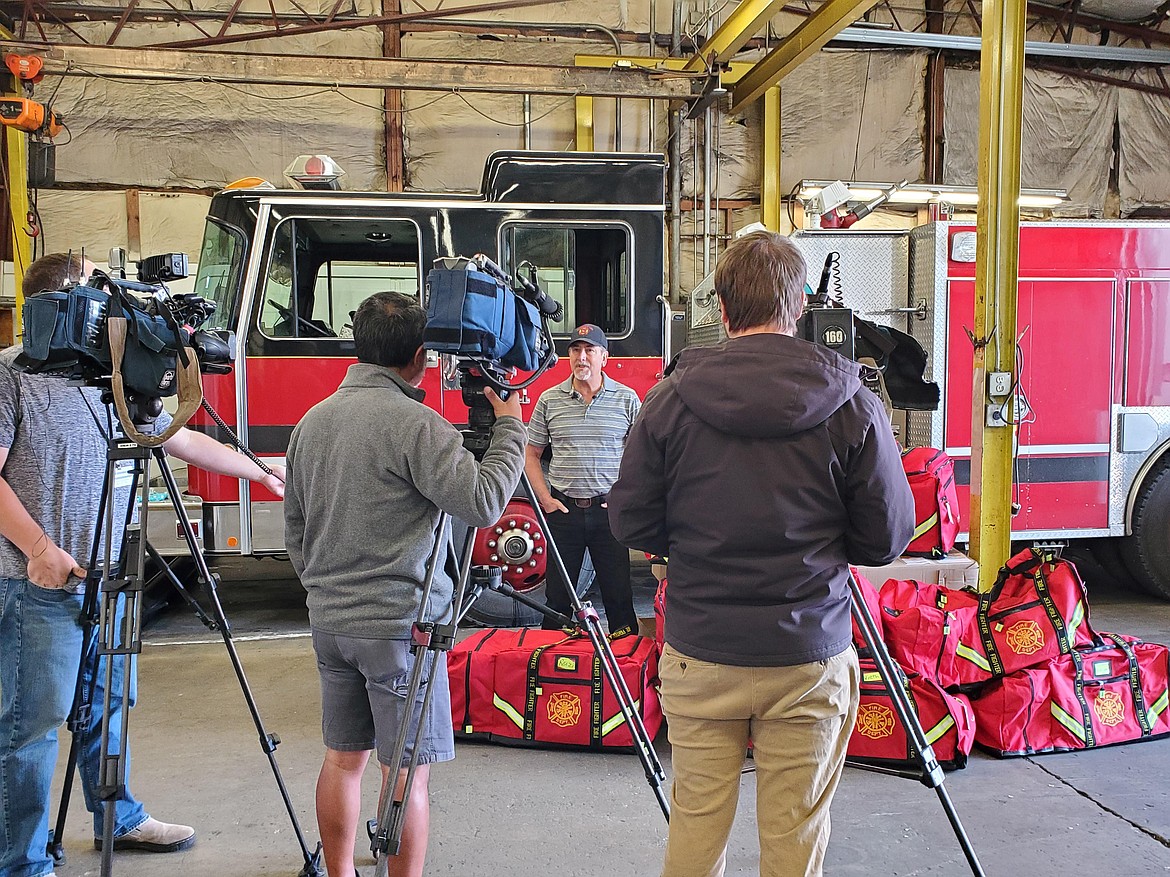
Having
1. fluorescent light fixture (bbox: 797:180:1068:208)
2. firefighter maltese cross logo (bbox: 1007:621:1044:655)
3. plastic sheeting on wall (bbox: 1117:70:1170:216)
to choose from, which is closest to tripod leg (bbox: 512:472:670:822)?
firefighter maltese cross logo (bbox: 1007:621:1044:655)

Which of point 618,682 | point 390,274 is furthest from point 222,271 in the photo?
point 618,682

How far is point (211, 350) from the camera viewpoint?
240 cm

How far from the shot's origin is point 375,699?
2.20 m

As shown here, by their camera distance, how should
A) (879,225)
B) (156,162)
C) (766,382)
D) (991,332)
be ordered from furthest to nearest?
(879,225)
(156,162)
(991,332)
(766,382)

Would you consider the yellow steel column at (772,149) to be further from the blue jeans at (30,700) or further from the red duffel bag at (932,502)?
the blue jeans at (30,700)

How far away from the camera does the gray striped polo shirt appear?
457cm

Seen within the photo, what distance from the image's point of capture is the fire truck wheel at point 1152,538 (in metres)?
5.99

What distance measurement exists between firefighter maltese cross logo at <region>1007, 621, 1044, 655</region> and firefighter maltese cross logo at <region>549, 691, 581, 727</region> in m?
1.88

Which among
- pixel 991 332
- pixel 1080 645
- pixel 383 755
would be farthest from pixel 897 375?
pixel 383 755

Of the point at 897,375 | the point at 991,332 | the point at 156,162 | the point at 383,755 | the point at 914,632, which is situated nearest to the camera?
the point at 383,755

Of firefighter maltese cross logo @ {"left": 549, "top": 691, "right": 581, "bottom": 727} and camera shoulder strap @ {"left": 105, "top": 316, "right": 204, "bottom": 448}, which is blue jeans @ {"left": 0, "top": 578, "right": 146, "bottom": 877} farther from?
firefighter maltese cross logo @ {"left": 549, "top": 691, "right": 581, "bottom": 727}

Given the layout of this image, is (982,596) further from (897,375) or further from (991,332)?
(991,332)

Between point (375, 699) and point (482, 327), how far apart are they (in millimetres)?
953

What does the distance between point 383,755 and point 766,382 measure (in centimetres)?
131
